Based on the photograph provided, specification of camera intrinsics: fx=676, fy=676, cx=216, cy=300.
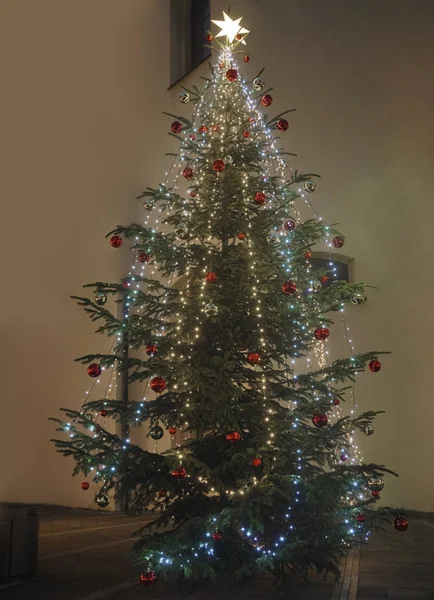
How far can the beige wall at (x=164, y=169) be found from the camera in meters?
7.67

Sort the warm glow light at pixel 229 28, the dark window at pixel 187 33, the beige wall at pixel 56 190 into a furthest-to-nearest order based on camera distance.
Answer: the dark window at pixel 187 33
the beige wall at pixel 56 190
the warm glow light at pixel 229 28

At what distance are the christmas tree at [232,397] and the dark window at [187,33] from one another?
545 cm

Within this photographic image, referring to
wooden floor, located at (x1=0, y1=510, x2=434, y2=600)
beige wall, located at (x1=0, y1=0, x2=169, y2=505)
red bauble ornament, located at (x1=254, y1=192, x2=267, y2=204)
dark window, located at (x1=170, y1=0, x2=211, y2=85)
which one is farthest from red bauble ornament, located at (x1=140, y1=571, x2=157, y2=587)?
dark window, located at (x1=170, y1=0, x2=211, y2=85)

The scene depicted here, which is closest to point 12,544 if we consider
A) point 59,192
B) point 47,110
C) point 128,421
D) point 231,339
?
point 128,421

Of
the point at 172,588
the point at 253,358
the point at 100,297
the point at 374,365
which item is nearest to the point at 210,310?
the point at 253,358

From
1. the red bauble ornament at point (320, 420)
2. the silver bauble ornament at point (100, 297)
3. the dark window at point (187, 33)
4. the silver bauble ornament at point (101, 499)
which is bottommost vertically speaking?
the silver bauble ornament at point (101, 499)

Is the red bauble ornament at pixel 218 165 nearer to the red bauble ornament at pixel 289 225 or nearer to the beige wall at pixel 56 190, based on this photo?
the red bauble ornament at pixel 289 225

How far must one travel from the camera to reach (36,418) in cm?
808

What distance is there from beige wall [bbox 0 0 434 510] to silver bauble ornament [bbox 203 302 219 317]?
3.86 meters

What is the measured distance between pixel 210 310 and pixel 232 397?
585 millimetres

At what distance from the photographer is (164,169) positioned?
9273 millimetres

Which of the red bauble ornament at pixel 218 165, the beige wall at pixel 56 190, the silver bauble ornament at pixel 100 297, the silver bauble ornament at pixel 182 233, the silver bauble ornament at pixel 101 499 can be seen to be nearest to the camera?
the silver bauble ornament at pixel 101 499

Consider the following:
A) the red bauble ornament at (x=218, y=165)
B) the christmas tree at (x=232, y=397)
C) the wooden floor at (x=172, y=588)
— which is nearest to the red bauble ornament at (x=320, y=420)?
the christmas tree at (x=232, y=397)

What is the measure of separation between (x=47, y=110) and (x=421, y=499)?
6482 millimetres
